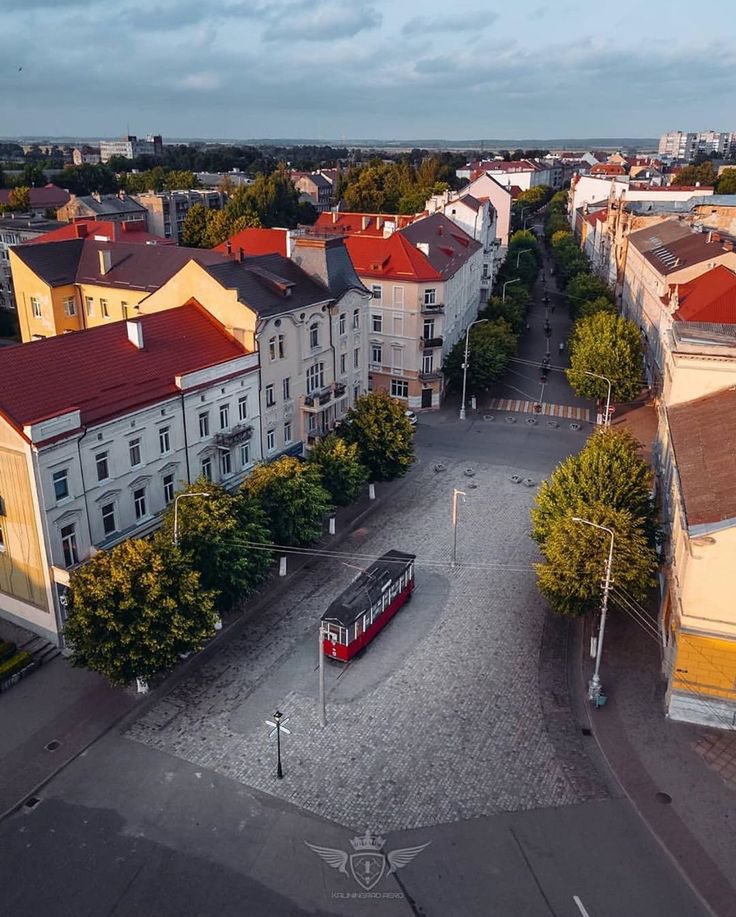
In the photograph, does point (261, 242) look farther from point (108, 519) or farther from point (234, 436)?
point (108, 519)

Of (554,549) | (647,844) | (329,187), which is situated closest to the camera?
(647,844)

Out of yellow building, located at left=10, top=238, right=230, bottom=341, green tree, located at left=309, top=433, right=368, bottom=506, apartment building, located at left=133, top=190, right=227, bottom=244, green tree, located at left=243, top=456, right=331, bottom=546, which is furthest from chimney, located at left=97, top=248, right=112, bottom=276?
apartment building, located at left=133, top=190, right=227, bottom=244

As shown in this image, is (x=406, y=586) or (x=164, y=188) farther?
(x=164, y=188)

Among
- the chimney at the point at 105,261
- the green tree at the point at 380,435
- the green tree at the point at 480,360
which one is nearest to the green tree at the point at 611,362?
the green tree at the point at 480,360

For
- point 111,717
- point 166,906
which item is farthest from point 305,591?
point 166,906

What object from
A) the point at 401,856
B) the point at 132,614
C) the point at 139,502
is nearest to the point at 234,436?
the point at 139,502

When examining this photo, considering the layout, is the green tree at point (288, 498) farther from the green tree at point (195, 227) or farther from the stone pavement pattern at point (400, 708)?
the green tree at point (195, 227)

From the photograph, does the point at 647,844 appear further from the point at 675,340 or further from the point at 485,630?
the point at 675,340
